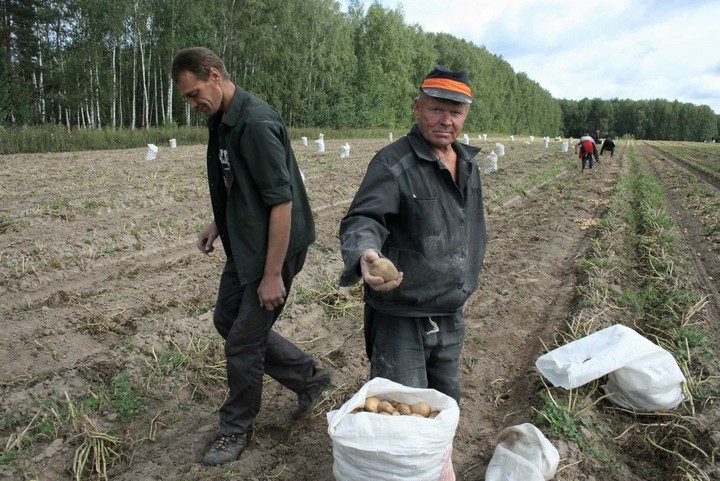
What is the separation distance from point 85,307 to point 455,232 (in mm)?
3883

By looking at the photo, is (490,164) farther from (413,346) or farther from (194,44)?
(194,44)

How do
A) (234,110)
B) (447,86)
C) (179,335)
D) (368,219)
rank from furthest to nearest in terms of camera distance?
(179,335), (234,110), (447,86), (368,219)

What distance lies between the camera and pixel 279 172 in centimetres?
239

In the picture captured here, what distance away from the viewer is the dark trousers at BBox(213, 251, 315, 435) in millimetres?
2547

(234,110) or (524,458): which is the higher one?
(234,110)

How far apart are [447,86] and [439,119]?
0.45 feet

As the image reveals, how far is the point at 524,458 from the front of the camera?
2.40m

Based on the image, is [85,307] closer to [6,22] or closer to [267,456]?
[267,456]

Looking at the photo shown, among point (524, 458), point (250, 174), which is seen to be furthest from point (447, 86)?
point (524, 458)

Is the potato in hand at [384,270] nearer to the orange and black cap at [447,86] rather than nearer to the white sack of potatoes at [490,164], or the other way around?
the orange and black cap at [447,86]

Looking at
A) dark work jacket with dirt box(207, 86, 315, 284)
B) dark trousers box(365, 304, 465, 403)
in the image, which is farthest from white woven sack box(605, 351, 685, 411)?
dark work jacket with dirt box(207, 86, 315, 284)

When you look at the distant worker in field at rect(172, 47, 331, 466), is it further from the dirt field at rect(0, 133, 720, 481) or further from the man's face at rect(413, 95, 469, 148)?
the man's face at rect(413, 95, 469, 148)

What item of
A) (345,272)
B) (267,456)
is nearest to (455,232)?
(345,272)

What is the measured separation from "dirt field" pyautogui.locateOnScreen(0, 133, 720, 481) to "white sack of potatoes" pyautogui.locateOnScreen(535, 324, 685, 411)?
203 mm
